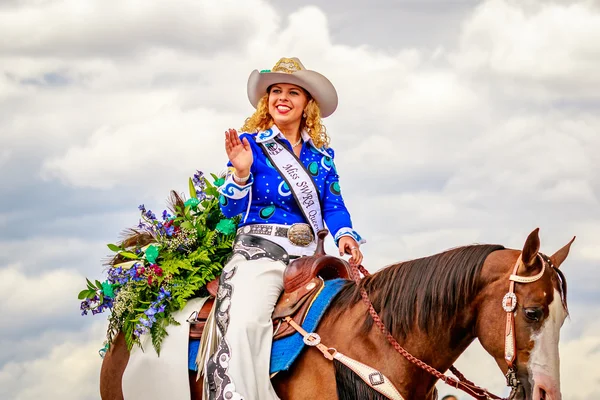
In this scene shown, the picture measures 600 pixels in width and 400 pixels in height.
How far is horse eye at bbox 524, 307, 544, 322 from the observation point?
6.16 meters

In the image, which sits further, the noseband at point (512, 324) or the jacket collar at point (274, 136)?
the jacket collar at point (274, 136)

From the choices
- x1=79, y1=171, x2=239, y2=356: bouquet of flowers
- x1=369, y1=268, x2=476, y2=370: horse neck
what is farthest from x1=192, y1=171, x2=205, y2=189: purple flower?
x1=369, y1=268, x2=476, y2=370: horse neck

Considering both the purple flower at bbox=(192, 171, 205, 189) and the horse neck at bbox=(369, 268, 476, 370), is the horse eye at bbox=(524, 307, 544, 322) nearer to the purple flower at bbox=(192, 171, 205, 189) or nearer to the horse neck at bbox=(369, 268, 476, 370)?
the horse neck at bbox=(369, 268, 476, 370)

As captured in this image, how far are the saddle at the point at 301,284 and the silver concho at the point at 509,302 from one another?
1.67 metres

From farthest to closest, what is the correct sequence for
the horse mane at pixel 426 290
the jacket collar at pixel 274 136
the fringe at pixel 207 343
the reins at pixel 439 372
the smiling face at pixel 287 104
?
the smiling face at pixel 287 104 → the jacket collar at pixel 274 136 → the fringe at pixel 207 343 → the reins at pixel 439 372 → the horse mane at pixel 426 290

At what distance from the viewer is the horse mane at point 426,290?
6504mm

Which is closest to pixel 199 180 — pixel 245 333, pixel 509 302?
pixel 245 333

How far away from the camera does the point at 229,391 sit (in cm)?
686

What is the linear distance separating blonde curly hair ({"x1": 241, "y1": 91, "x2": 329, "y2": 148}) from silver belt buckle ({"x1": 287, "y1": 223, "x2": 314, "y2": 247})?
111cm

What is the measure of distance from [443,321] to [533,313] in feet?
Answer: 2.35

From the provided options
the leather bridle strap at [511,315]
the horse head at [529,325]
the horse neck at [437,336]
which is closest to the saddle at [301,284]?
the horse neck at [437,336]

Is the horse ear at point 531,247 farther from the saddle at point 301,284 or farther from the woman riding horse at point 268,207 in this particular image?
the woman riding horse at point 268,207

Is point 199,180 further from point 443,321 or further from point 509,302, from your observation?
point 509,302

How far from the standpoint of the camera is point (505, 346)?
6.21 metres
